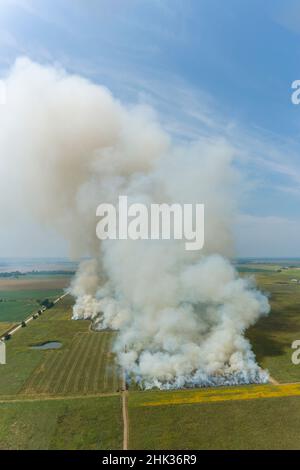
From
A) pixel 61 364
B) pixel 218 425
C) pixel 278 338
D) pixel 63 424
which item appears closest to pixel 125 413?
pixel 63 424

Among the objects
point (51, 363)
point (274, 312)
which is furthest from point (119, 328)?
point (274, 312)

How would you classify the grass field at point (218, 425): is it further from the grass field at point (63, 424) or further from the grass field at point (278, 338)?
the grass field at point (278, 338)

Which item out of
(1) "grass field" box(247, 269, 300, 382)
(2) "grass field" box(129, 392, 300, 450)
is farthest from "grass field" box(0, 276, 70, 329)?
(2) "grass field" box(129, 392, 300, 450)

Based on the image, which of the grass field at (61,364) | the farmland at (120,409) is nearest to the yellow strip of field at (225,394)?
the farmland at (120,409)
